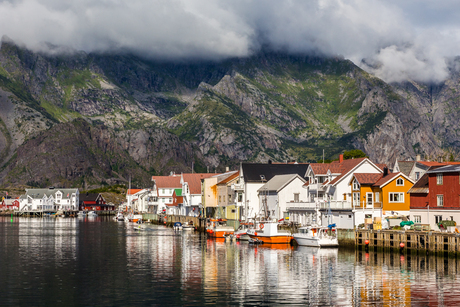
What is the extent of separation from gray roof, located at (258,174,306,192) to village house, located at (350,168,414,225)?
923 inches

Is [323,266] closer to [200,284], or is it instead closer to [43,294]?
[200,284]

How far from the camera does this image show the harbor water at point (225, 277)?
4938cm

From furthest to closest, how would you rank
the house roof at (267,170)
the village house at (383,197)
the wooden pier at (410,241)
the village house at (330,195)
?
the house roof at (267,170)
the village house at (330,195)
the village house at (383,197)
the wooden pier at (410,241)

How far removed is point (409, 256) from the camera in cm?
7575

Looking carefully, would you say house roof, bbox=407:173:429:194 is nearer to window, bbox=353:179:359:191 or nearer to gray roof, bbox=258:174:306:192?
window, bbox=353:179:359:191

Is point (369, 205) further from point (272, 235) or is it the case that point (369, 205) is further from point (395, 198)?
point (272, 235)

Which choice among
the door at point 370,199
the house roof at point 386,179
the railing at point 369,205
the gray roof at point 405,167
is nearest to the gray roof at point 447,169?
the house roof at point 386,179

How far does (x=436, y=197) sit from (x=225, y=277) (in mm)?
38802

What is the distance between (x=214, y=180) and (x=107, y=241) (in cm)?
4336

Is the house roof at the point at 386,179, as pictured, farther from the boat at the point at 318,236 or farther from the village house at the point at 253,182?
the village house at the point at 253,182

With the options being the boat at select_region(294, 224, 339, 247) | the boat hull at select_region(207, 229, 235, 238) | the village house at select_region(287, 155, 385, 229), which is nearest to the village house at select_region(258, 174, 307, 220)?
the village house at select_region(287, 155, 385, 229)

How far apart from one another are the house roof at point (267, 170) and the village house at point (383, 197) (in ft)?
118

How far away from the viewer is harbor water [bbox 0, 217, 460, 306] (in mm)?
49375

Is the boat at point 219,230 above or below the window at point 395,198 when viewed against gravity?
below
